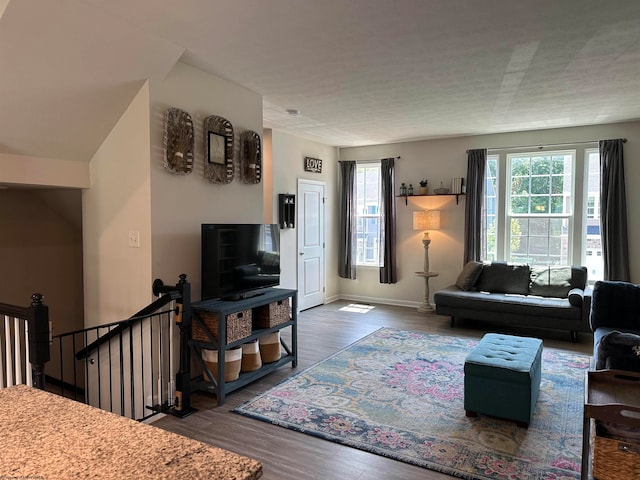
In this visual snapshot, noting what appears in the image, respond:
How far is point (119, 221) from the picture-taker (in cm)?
358

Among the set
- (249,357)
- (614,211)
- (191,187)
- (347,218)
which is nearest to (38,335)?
(191,187)

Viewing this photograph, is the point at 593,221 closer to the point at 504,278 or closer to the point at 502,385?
the point at 504,278

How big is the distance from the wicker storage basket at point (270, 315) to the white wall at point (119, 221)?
1.03 m

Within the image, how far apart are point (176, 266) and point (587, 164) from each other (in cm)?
546

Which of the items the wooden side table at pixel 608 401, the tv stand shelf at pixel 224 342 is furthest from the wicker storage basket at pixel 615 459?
the tv stand shelf at pixel 224 342

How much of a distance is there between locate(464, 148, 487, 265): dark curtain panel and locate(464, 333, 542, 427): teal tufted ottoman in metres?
3.36

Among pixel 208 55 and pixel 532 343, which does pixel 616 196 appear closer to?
pixel 532 343

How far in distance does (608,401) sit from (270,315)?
2.61 meters

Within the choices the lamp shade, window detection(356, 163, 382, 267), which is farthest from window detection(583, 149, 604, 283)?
window detection(356, 163, 382, 267)

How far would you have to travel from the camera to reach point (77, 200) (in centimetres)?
409

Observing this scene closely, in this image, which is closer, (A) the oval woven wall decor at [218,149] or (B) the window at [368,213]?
(A) the oval woven wall decor at [218,149]

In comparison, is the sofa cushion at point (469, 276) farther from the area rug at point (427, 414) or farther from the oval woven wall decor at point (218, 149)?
the oval woven wall decor at point (218, 149)

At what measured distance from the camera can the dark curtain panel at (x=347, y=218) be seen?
7527mm

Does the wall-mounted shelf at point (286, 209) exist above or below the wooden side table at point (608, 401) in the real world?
above
